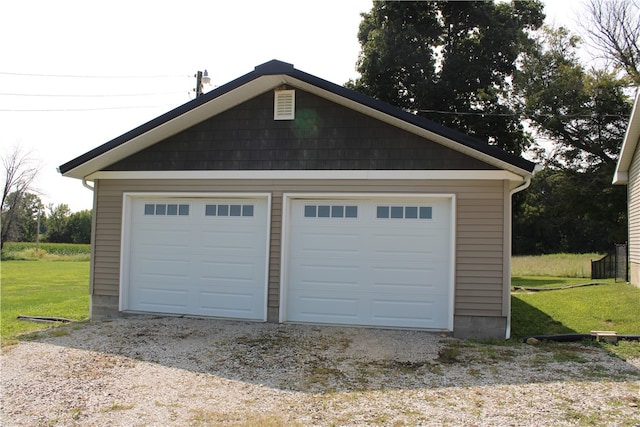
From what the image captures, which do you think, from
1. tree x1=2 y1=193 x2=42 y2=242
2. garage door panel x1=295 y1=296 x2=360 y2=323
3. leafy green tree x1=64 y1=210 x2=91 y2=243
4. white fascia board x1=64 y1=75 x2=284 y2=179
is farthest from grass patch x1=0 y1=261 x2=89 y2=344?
leafy green tree x1=64 y1=210 x2=91 y2=243

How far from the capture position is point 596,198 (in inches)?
1030

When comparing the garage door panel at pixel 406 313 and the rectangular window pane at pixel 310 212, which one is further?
the rectangular window pane at pixel 310 212

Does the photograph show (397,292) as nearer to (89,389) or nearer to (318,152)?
(318,152)

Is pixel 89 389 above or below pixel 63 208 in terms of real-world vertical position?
below

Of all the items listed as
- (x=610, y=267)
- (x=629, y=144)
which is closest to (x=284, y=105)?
(x=629, y=144)

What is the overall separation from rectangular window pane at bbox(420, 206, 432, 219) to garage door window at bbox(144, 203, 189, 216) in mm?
4171

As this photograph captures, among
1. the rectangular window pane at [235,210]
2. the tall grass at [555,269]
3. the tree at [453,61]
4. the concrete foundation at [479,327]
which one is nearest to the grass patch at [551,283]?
the tall grass at [555,269]

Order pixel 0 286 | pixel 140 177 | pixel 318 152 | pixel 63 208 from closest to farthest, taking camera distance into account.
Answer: pixel 318 152
pixel 140 177
pixel 0 286
pixel 63 208

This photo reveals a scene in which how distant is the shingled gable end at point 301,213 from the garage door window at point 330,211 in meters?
0.03

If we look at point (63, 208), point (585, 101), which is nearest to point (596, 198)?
point (585, 101)

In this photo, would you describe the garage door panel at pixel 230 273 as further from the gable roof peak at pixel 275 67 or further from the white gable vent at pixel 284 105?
the gable roof peak at pixel 275 67

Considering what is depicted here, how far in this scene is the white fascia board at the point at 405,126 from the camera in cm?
780

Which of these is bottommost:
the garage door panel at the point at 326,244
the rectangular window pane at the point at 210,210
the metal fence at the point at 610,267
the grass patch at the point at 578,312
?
the grass patch at the point at 578,312

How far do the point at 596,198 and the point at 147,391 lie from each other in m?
26.4
